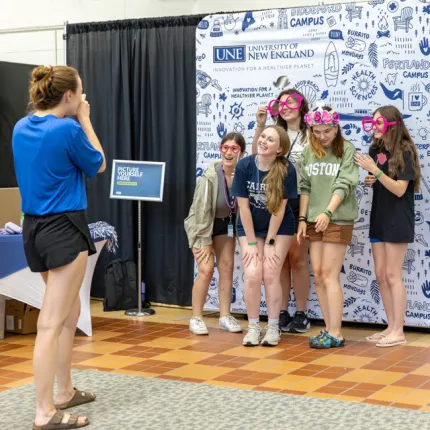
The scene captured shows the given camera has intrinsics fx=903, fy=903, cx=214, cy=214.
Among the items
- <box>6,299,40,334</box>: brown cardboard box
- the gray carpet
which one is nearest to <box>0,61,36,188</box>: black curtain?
<box>6,299,40,334</box>: brown cardboard box

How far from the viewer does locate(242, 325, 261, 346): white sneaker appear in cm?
575

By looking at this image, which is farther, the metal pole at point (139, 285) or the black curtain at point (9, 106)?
the black curtain at point (9, 106)

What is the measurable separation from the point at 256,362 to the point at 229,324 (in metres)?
0.99

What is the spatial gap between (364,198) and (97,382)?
2373 mm

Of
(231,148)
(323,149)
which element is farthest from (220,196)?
(323,149)

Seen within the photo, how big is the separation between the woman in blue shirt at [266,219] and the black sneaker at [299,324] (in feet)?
1.16

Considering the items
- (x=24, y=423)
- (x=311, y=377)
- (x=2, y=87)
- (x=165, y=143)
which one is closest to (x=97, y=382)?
(x=24, y=423)

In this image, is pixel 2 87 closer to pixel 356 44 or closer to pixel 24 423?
pixel 356 44

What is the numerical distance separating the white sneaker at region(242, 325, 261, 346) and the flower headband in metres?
1.35

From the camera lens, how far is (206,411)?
13.7ft

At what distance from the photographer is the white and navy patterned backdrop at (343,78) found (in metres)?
5.97

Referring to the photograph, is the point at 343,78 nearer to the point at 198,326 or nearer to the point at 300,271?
the point at 300,271

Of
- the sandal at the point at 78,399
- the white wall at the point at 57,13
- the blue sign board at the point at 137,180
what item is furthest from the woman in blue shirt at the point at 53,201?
the white wall at the point at 57,13

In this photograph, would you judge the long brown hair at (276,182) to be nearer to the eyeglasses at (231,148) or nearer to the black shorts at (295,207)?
the black shorts at (295,207)
